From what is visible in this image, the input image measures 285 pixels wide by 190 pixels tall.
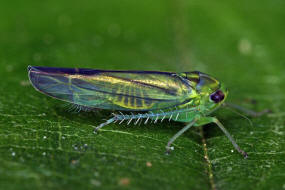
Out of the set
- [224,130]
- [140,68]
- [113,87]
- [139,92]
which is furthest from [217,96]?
[140,68]

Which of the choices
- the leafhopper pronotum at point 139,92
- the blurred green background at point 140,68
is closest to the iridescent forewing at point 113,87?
the leafhopper pronotum at point 139,92

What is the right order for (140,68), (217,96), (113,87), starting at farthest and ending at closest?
(140,68) → (217,96) → (113,87)

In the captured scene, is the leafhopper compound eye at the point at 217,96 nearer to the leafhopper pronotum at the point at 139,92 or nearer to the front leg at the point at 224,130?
the leafhopper pronotum at the point at 139,92

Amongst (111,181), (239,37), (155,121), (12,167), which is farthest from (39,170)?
(239,37)

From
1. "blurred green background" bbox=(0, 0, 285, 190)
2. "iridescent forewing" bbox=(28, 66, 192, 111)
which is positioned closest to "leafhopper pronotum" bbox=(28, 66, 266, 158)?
"iridescent forewing" bbox=(28, 66, 192, 111)

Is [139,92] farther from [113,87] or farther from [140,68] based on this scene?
[140,68]

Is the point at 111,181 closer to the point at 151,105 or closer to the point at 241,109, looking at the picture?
the point at 151,105
